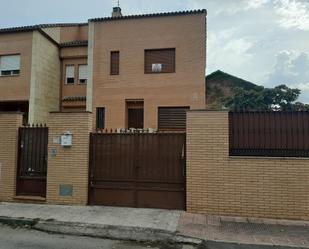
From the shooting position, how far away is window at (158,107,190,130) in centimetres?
1627

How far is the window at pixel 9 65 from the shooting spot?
1814 cm

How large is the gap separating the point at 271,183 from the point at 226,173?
1106 mm

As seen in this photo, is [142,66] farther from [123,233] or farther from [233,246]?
[233,246]

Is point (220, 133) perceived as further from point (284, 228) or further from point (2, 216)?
point (2, 216)

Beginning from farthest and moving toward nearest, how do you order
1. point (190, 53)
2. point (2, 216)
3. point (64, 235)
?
point (190, 53) → point (2, 216) → point (64, 235)

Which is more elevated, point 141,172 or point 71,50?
point 71,50

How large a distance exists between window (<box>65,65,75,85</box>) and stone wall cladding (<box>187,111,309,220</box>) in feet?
47.2

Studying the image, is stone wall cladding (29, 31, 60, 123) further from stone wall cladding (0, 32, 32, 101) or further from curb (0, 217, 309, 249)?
curb (0, 217, 309, 249)

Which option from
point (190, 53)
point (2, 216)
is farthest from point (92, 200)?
point (190, 53)

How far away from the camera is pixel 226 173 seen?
785cm

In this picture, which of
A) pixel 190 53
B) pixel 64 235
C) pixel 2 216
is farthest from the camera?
pixel 190 53

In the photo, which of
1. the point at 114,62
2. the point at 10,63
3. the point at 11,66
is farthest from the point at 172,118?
the point at 10,63

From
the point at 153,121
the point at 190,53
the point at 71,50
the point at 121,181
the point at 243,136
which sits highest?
the point at 71,50

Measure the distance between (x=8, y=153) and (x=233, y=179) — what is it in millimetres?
6451
